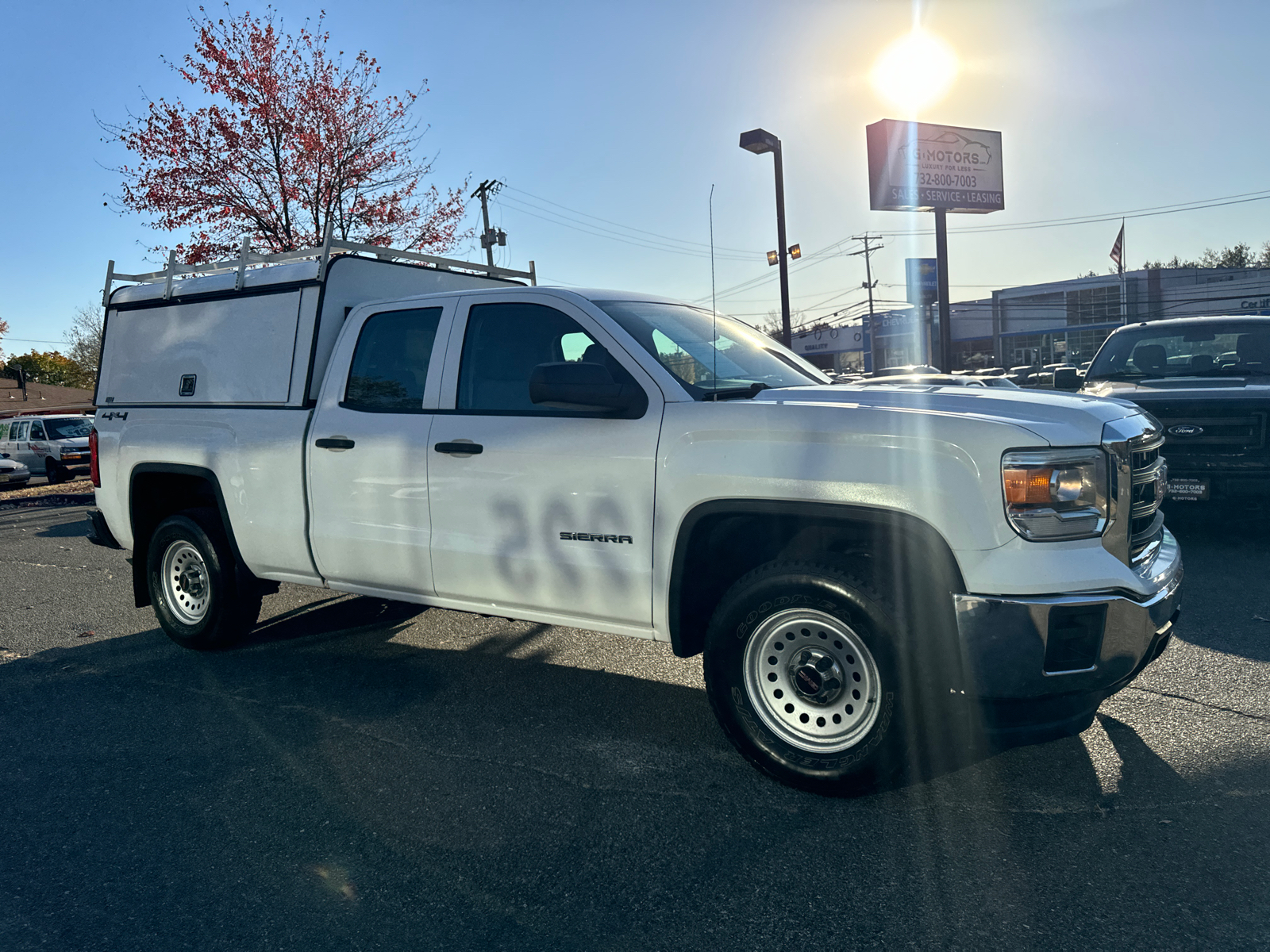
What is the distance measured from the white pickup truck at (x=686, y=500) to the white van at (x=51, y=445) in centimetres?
1909

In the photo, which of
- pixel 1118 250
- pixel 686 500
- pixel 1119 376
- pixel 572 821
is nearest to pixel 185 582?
pixel 572 821

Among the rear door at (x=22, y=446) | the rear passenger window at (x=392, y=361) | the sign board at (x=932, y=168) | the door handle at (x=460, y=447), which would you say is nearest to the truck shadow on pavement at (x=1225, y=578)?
the door handle at (x=460, y=447)

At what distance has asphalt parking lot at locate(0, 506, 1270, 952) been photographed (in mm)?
2732

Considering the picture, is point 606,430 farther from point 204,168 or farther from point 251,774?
point 204,168

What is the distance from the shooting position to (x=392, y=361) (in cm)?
493

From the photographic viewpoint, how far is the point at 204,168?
1515 centimetres

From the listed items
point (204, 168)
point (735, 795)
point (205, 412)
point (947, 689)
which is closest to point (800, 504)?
point (947, 689)

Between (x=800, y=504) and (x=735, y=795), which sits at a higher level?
(x=800, y=504)

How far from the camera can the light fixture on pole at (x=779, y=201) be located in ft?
60.8

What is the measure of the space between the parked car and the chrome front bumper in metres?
22.0

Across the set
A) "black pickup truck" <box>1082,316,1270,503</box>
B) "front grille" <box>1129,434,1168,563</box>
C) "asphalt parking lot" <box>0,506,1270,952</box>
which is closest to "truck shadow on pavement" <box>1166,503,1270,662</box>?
"asphalt parking lot" <box>0,506,1270,952</box>

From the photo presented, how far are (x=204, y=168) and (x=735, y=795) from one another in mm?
15005

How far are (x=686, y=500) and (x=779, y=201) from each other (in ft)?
55.7

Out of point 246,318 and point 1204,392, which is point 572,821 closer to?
point 246,318
